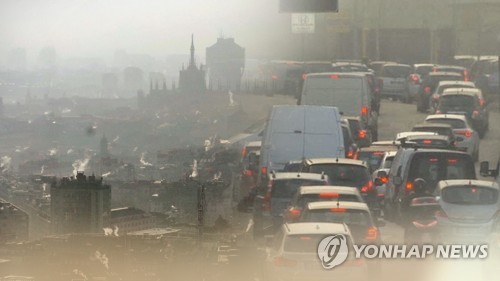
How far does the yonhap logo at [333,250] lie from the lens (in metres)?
17.2

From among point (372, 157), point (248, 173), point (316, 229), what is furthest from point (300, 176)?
point (372, 157)

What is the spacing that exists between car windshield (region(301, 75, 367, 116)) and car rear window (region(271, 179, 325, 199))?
54.9 feet

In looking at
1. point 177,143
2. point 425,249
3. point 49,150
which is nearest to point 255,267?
point 425,249

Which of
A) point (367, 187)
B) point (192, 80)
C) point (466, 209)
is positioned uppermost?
point (466, 209)

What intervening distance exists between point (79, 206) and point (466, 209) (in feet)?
48.7

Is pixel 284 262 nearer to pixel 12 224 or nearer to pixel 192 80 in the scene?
pixel 12 224

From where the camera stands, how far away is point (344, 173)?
1099 inches

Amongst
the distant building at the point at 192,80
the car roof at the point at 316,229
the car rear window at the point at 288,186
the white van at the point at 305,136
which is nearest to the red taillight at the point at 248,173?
the white van at the point at 305,136

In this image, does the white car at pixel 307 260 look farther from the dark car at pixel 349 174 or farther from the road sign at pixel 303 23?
the road sign at pixel 303 23

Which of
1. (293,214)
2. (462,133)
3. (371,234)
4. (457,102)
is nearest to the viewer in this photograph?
(371,234)

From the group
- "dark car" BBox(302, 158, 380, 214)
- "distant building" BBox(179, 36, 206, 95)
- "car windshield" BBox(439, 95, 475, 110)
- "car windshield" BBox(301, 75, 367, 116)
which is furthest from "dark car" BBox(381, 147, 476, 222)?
"distant building" BBox(179, 36, 206, 95)

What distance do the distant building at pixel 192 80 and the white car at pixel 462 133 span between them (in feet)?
141

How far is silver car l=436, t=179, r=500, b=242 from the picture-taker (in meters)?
22.6

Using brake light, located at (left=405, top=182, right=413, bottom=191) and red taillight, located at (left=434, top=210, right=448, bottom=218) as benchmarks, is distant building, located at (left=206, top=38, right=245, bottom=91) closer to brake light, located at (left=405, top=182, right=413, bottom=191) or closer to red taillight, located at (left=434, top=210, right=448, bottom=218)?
brake light, located at (left=405, top=182, right=413, bottom=191)
